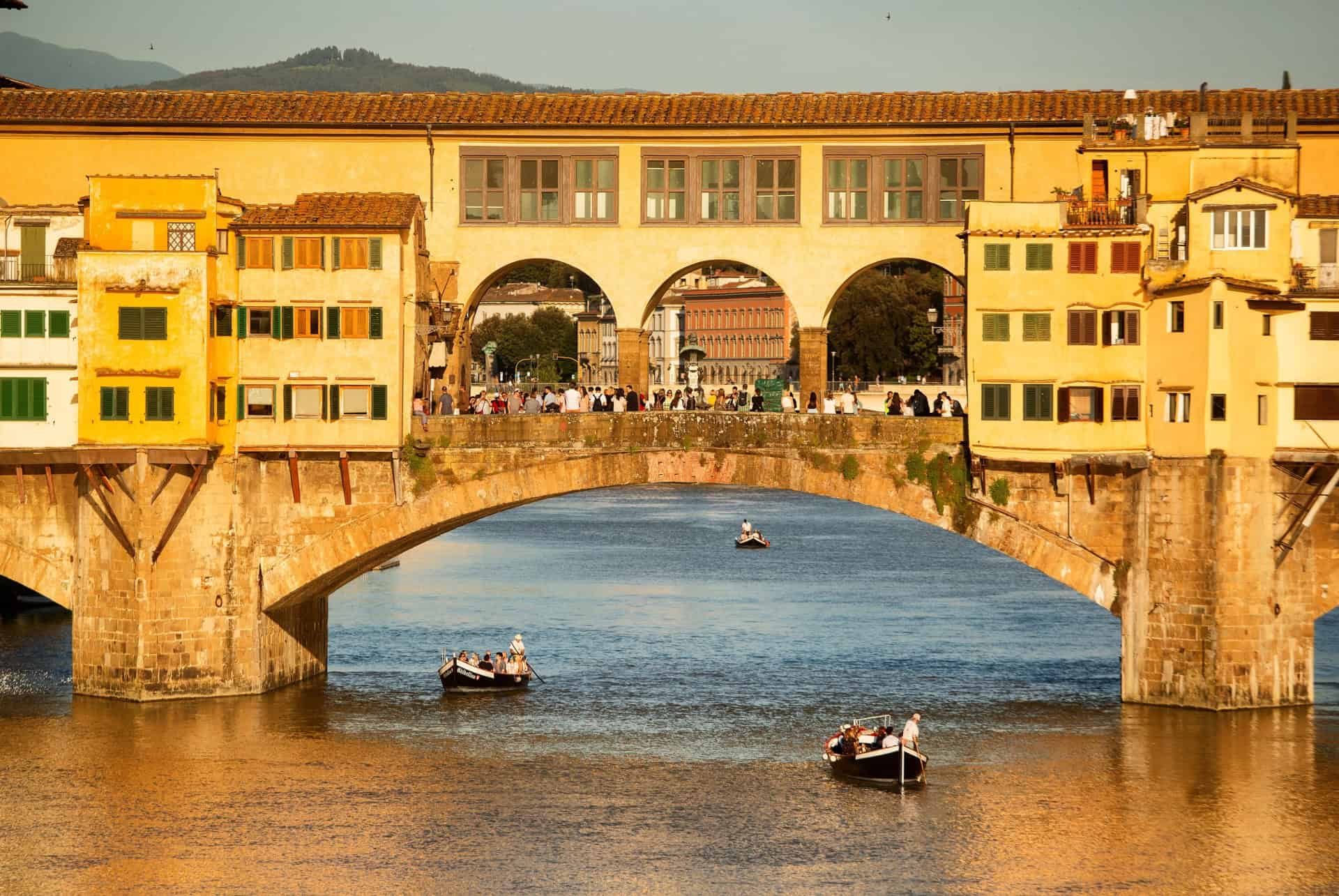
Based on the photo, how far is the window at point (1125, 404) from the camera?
162 ft

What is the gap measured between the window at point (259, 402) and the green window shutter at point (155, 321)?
250 cm

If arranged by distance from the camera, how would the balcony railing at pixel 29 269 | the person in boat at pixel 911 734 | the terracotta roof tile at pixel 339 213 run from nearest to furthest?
the person in boat at pixel 911 734 < the terracotta roof tile at pixel 339 213 < the balcony railing at pixel 29 269

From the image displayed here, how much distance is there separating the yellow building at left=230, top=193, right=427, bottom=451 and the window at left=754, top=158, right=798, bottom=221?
29.6 ft

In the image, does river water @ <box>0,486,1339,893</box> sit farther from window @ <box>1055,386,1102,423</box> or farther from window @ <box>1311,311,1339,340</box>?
window @ <box>1311,311,1339,340</box>

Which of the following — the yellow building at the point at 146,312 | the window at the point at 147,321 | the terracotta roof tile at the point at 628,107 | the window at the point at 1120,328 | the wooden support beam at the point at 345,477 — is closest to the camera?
the window at the point at 1120,328

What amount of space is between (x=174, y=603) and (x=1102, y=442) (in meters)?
22.4

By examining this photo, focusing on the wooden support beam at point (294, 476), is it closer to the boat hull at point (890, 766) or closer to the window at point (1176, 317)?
the boat hull at point (890, 766)

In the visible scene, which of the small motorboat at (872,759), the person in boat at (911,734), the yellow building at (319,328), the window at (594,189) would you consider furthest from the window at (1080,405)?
the yellow building at (319,328)

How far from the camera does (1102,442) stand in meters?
49.2

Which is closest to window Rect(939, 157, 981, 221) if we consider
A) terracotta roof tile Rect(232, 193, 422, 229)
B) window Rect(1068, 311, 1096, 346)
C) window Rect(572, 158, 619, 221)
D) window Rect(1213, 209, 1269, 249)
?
window Rect(1068, 311, 1096, 346)

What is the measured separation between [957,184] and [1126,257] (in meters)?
5.75

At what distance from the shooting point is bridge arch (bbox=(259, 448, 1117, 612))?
50.5 m

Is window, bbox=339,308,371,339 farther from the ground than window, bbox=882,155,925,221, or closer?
closer

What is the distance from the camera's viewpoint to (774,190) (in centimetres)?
5384
